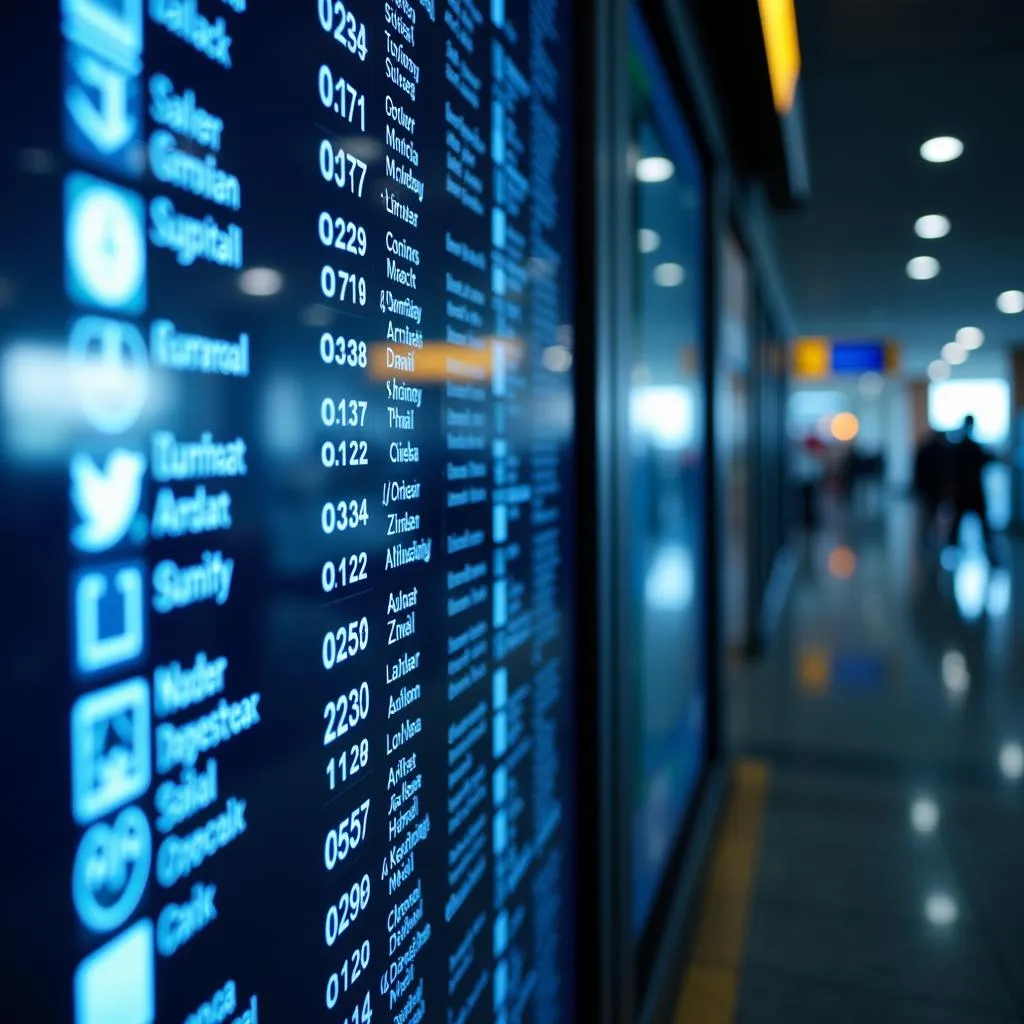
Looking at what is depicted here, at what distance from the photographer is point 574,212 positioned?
141cm

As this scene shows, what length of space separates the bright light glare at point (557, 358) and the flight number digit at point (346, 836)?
0.71 meters

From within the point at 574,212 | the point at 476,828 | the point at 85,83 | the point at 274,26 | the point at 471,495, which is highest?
the point at 574,212

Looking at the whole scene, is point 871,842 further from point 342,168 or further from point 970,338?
point 970,338

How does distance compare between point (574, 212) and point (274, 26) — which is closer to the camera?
point (274, 26)

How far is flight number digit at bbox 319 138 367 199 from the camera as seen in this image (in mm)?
654

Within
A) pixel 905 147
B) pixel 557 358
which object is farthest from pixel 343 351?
pixel 905 147

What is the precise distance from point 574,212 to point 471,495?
65 centimetres

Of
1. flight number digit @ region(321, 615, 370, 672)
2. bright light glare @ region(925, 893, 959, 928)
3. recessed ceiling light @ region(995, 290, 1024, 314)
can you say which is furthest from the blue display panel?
recessed ceiling light @ region(995, 290, 1024, 314)

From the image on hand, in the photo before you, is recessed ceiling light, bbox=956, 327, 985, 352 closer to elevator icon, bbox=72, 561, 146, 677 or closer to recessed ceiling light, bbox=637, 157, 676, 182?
recessed ceiling light, bbox=637, 157, 676, 182

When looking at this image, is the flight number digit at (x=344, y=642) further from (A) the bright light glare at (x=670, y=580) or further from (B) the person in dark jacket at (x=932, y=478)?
(B) the person in dark jacket at (x=932, y=478)

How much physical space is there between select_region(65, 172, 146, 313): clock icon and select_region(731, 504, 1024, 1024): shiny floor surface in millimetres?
2132

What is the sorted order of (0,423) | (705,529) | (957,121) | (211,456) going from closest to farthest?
(0,423)
(211,456)
(705,529)
(957,121)

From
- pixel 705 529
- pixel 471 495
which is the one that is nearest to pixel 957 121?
pixel 705 529

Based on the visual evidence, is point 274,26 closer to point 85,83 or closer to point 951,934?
point 85,83
